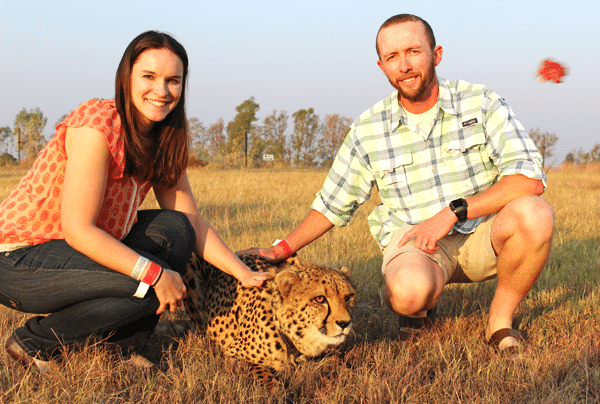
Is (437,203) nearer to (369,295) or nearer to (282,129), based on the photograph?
(369,295)

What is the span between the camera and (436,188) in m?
3.09

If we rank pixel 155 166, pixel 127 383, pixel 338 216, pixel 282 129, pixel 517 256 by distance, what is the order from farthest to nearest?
1. pixel 282 129
2. pixel 338 216
3. pixel 517 256
4. pixel 155 166
5. pixel 127 383

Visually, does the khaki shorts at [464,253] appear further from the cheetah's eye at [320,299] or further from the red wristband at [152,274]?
the red wristband at [152,274]

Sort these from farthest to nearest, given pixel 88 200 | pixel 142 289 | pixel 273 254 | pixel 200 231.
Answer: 1. pixel 273 254
2. pixel 200 231
3. pixel 142 289
4. pixel 88 200

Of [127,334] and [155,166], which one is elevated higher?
[155,166]

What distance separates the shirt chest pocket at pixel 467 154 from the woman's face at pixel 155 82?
1.66 m

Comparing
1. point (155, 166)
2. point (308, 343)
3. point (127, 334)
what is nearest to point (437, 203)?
point (308, 343)

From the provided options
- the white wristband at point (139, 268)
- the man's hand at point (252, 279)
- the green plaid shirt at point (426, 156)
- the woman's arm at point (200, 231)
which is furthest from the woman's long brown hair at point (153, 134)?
the green plaid shirt at point (426, 156)

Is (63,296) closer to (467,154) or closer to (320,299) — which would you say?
(320,299)

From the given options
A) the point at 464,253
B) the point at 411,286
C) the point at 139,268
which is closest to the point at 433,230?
the point at 411,286

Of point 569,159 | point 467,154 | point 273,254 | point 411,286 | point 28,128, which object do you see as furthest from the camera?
point 28,128

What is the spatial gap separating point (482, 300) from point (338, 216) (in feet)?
4.20

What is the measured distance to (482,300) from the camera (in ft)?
11.9

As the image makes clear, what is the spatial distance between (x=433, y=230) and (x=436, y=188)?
15.9 inches
